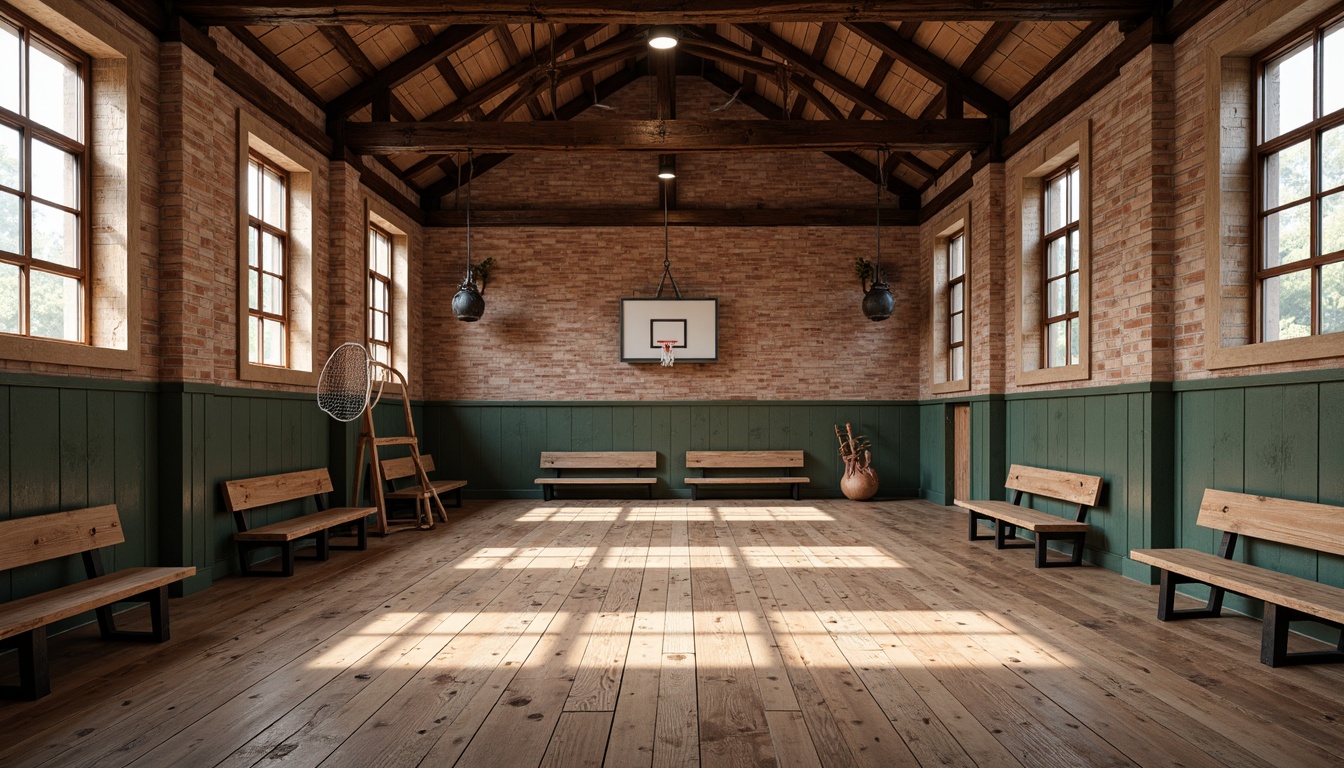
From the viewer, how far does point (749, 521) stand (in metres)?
7.58

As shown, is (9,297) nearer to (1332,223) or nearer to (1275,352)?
(1275,352)

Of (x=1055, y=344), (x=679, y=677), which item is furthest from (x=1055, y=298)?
(x=679, y=677)

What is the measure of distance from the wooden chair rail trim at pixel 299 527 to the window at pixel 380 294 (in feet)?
8.42

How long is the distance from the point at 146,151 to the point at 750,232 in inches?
263

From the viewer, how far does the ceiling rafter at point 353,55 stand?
6188mm

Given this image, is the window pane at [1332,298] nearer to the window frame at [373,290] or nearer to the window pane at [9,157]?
the window pane at [9,157]

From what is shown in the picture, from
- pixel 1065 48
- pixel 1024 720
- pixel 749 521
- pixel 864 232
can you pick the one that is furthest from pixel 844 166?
pixel 1024 720

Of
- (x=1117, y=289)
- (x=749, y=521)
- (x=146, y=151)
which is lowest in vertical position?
(x=749, y=521)

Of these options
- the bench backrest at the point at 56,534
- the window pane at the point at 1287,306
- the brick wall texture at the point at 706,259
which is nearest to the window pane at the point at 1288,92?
the brick wall texture at the point at 706,259

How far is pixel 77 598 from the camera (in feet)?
10.3

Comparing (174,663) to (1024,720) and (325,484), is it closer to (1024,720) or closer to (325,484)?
(325,484)

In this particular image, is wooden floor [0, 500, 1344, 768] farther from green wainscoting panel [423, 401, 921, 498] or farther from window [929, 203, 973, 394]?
green wainscoting panel [423, 401, 921, 498]

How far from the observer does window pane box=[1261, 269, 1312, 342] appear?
3912 millimetres

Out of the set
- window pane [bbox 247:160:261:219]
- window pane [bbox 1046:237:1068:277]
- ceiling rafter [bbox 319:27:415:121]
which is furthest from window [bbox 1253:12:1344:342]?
window pane [bbox 247:160:261:219]
